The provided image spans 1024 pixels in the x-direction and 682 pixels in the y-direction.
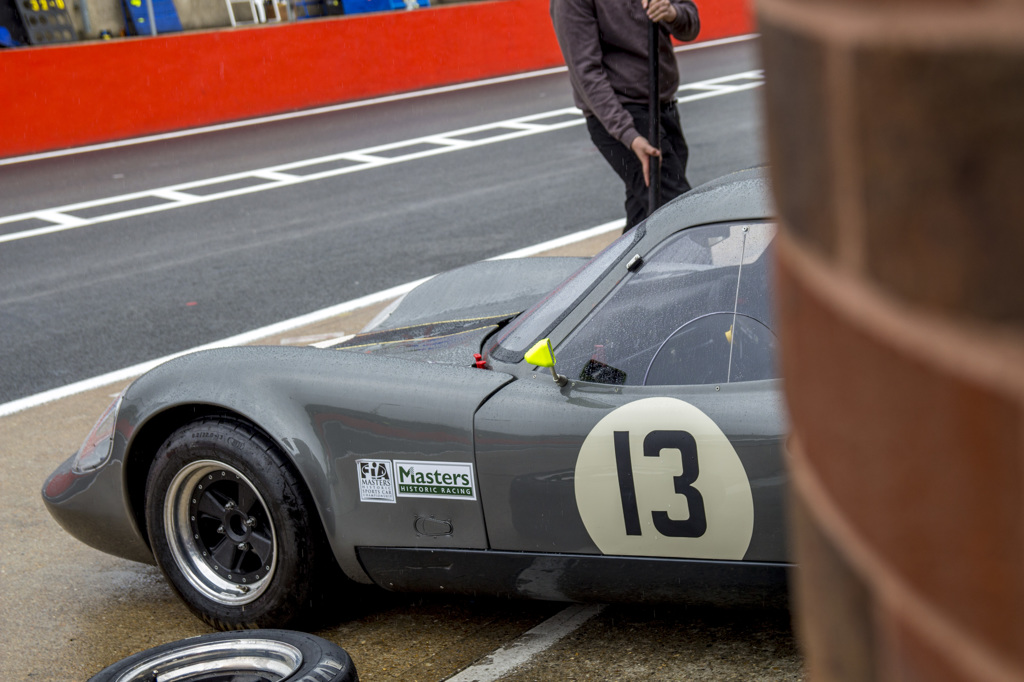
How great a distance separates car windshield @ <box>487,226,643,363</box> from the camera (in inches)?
129

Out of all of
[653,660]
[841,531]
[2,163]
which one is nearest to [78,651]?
[653,660]

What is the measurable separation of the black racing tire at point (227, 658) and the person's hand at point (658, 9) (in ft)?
11.0

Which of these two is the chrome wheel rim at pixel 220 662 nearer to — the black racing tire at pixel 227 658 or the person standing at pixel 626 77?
the black racing tire at pixel 227 658

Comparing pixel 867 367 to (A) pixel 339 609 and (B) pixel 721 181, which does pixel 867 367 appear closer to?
(B) pixel 721 181

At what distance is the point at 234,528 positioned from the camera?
347 centimetres

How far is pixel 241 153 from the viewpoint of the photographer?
44.6 feet

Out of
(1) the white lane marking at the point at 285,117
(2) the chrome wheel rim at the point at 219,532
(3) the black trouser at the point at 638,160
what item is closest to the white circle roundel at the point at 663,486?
(2) the chrome wheel rim at the point at 219,532

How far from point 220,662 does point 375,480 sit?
0.59 m

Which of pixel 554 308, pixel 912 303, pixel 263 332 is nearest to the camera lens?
pixel 912 303

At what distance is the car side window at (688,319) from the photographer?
292cm

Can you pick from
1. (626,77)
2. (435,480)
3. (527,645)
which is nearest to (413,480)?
(435,480)

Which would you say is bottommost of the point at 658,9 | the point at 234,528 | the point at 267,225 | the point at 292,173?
the point at 267,225

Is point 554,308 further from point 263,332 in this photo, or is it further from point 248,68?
point 248,68

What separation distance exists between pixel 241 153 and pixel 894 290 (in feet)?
44.9
